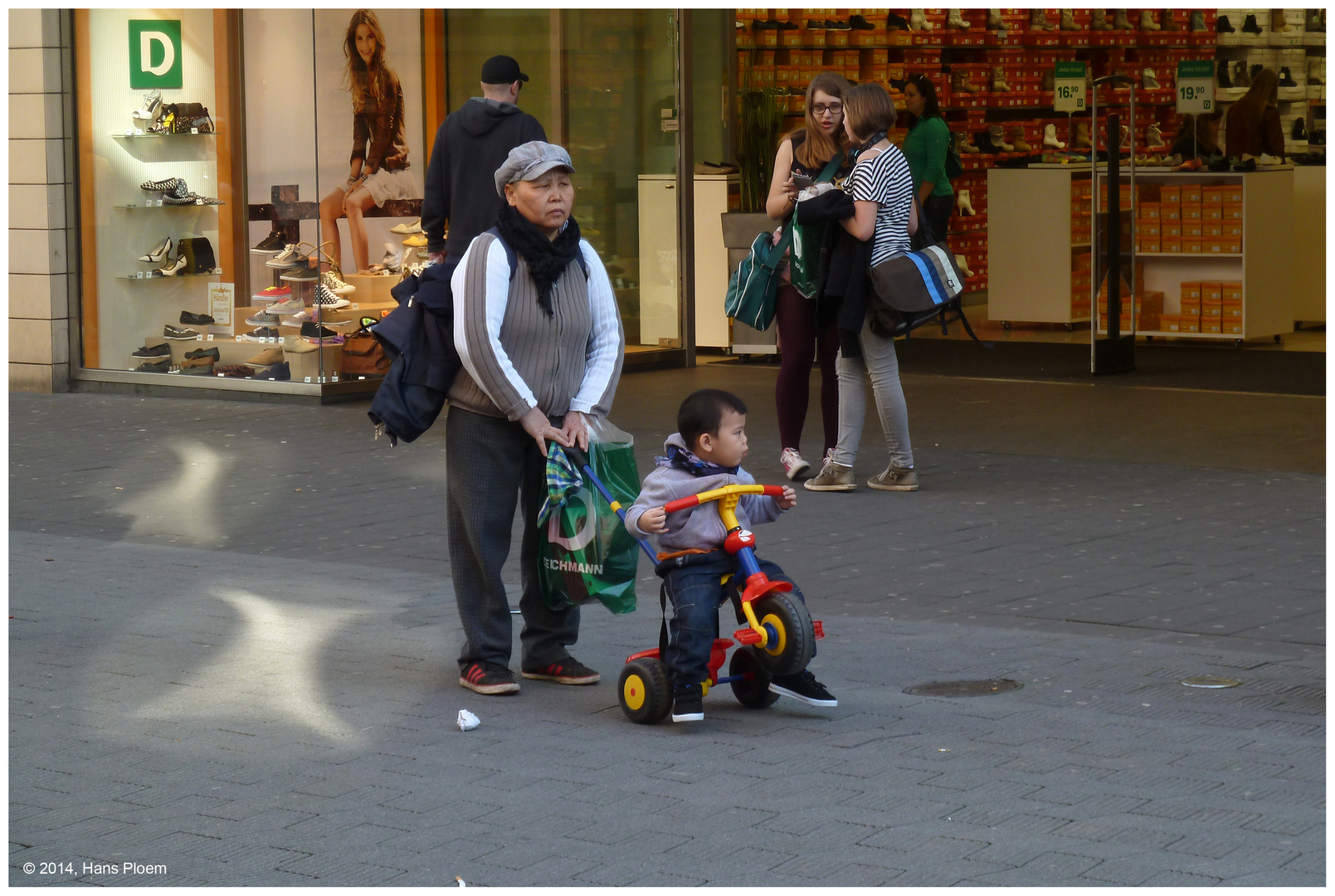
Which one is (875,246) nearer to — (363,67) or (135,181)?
(363,67)

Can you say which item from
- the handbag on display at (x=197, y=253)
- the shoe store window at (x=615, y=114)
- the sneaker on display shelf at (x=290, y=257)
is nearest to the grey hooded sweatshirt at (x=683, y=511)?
the sneaker on display shelf at (x=290, y=257)

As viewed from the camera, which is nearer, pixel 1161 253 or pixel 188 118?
pixel 188 118

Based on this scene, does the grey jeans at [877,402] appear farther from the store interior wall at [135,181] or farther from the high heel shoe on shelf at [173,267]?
the high heel shoe on shelf at [173,267]

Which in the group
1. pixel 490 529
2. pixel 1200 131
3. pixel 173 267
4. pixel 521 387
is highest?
pixel 1200 131

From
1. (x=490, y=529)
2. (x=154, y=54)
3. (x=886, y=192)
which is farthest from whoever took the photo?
(x=154, y=54)

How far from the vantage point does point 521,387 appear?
5465mm

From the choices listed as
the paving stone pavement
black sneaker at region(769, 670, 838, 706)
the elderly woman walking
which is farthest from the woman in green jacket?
black sneaker at region(769, 670, 838, 706)

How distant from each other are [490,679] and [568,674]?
0.28 meters

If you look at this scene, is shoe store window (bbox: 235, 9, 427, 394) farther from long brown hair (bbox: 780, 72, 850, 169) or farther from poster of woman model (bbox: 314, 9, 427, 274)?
long brown hair (bbox: 780, 72, 850, 169)

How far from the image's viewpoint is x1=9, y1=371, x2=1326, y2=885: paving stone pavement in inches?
163

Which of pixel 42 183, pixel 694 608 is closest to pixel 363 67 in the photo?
pixel 42 183

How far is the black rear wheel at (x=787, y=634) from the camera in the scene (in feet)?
16.5

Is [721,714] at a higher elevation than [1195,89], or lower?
lower

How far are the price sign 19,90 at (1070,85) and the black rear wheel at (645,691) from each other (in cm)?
1370
